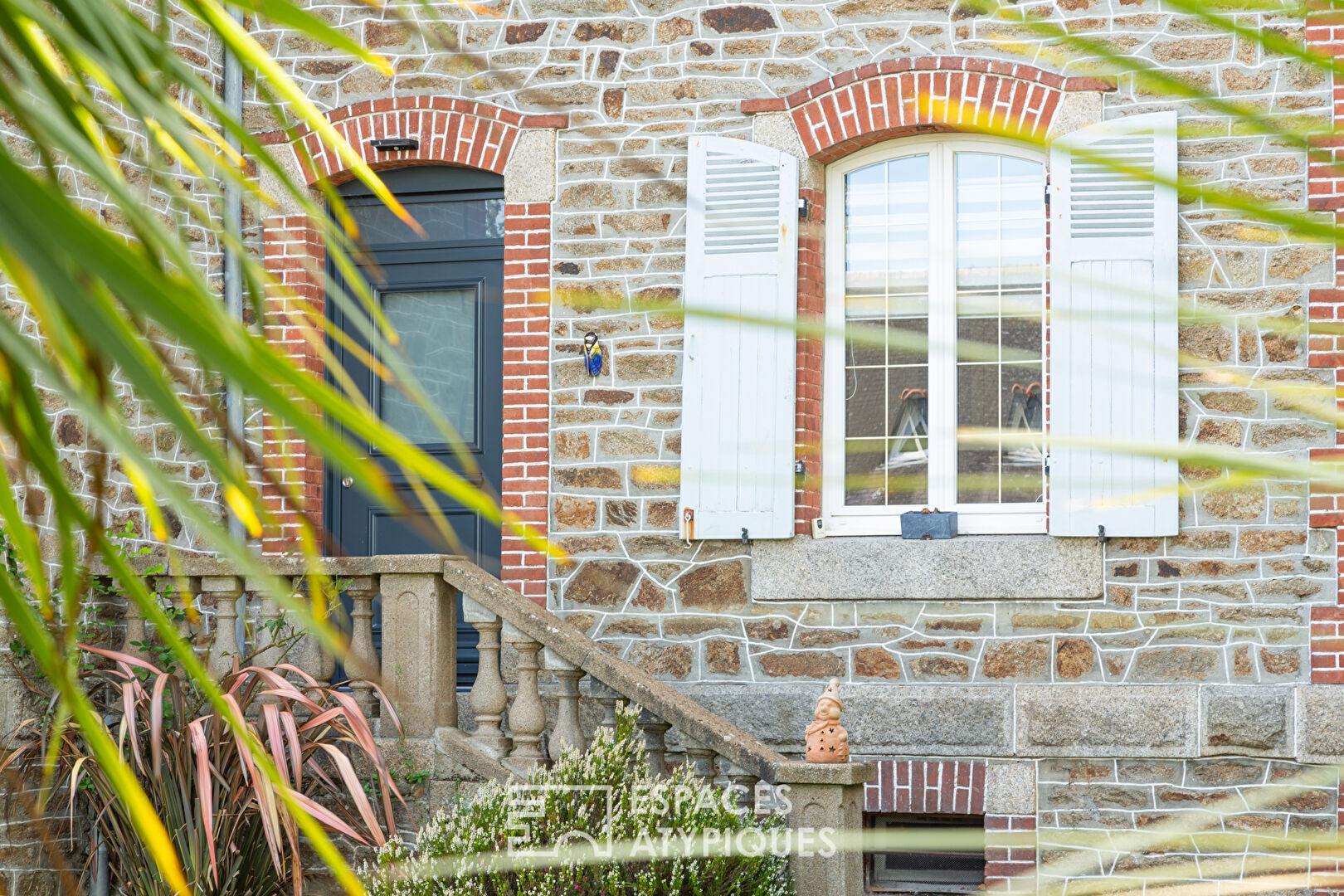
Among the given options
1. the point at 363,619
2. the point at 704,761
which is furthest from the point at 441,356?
the point at 704,761

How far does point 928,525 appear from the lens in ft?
21.9

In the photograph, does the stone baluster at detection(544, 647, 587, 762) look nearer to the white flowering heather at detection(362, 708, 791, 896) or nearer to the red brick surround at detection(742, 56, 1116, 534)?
the white flowering heather at detection(362, 708, 791, 896)

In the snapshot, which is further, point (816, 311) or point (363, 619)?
point (816, 311)

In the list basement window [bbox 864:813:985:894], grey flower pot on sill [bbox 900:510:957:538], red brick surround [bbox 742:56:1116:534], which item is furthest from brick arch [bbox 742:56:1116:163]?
basement window [bbox 864:813:985:894]

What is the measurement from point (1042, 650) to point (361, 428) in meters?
6.34

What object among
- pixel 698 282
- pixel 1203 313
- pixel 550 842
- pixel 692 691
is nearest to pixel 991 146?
pixel 698 282

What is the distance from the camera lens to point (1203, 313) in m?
0.49

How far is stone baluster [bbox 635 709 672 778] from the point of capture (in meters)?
5.42

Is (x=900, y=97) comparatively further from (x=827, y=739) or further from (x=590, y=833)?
(x=590, y=833)

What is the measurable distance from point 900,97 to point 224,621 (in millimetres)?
3662

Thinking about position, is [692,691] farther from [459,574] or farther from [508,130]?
[508,130]

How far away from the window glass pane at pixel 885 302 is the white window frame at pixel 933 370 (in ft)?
0.15

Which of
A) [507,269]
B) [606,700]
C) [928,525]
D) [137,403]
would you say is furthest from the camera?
[507,269]

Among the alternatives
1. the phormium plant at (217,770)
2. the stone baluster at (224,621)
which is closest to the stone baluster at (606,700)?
the phormium plant at (217,770)
